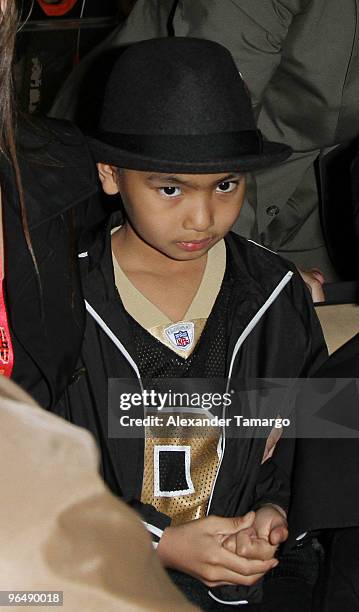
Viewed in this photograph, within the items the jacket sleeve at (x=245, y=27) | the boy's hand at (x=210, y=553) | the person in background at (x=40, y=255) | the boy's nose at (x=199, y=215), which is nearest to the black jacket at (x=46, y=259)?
the person in background at (x=40, y=255)

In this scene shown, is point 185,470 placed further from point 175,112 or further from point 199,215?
point 175,112

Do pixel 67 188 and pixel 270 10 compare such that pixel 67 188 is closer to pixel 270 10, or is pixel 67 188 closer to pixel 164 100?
pixel 164 100

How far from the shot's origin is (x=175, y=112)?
125cm

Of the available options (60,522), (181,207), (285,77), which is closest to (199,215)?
(181,207)

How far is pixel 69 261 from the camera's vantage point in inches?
47.3

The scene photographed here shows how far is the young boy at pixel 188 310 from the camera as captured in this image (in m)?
1.24

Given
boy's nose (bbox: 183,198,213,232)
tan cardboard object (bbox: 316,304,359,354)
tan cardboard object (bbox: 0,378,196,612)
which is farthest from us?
tan cardboard object (bbox: 316,304,359,354)

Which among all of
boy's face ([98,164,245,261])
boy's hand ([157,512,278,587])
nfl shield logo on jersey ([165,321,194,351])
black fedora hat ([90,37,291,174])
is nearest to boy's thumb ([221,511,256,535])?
boy's hand ([157,512,278,587])

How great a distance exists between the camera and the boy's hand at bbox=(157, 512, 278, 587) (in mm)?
1238

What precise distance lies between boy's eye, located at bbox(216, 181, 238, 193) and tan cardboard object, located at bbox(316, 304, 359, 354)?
357 millimetres

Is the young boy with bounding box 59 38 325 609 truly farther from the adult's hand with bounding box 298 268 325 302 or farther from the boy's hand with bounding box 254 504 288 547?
the adult's hand with bounding box 298 268 325 302

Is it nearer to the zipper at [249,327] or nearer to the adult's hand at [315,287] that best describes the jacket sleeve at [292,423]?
the zipper at [249,327]

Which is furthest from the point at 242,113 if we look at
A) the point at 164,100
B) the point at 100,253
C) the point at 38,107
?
the point at 38,107

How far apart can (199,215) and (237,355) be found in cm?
Result: 21
